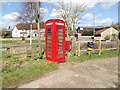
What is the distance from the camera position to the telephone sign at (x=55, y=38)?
4125 mm

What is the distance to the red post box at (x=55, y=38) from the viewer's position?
4.12m

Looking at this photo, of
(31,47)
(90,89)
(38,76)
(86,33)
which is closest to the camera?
(90,89)

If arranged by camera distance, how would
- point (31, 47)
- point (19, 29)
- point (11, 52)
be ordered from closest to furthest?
point (11, 52), point (31, 47), point (19, 29)

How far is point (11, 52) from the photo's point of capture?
827cm

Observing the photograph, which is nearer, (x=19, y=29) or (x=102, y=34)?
(x=102, y=34)

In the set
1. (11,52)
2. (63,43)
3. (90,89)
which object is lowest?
(90,89)

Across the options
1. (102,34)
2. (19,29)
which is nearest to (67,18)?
(102,34)

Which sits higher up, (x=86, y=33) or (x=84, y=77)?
(x=86, y=33)

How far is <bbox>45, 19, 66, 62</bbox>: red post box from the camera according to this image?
4125mm

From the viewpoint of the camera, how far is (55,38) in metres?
4.22

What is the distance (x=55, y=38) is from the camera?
13.8 feet

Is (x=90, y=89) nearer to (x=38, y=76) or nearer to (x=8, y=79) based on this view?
(x=38, y=76)

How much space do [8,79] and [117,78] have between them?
13.8 feet

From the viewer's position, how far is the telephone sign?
4125 millimetres
